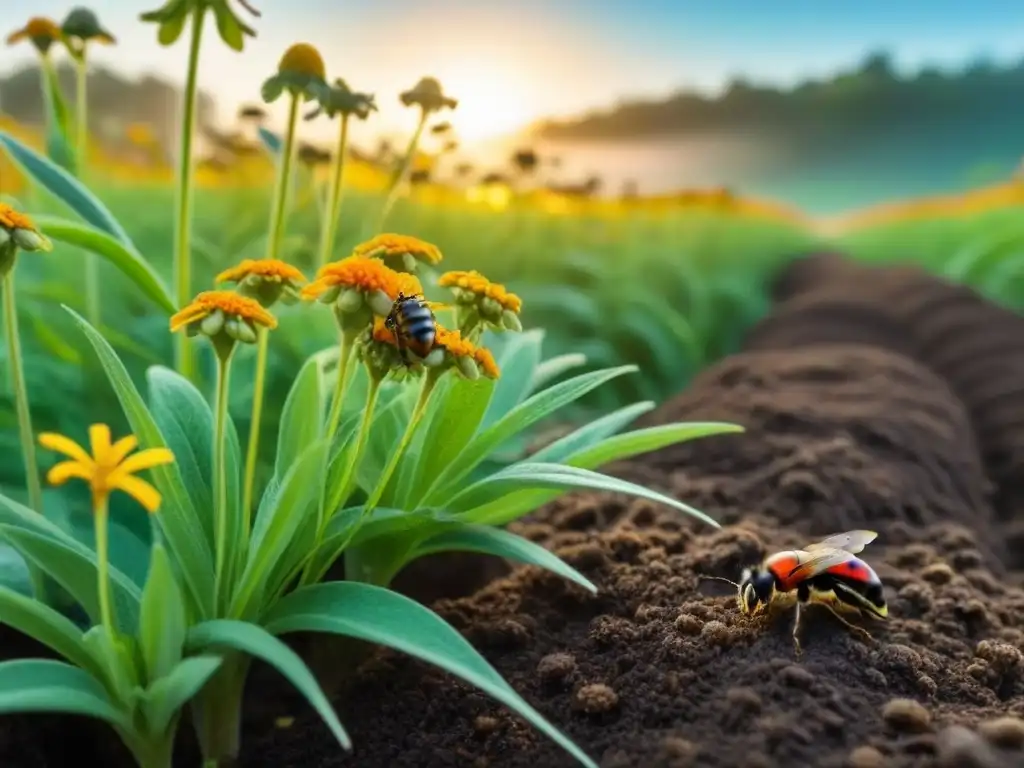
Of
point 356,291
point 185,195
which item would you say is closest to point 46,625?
point 356,291

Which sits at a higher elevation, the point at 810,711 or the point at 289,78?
the point at 289,78

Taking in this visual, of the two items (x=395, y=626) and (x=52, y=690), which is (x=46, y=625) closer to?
(x=52, y=690)

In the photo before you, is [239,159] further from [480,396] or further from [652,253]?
[480,396]

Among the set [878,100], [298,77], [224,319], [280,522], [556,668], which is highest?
[878,100]

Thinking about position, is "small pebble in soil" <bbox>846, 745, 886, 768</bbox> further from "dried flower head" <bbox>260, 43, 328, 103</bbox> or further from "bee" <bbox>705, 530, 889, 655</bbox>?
"dried flower head" <bbox>260, 43, 328, 103</bbox>

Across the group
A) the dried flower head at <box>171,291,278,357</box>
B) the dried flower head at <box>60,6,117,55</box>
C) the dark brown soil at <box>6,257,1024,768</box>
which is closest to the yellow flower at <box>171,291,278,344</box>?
the dried flower head at <box>171,291,278,357</box>

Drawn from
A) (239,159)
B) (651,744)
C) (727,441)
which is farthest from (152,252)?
(651,744)
